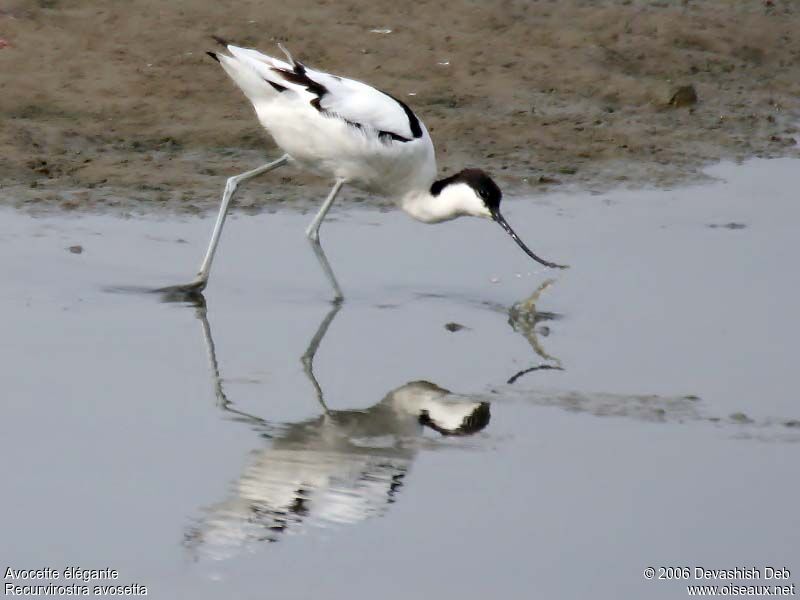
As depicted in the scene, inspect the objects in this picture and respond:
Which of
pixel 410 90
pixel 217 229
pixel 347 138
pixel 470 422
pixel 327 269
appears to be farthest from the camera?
pixel 410 90

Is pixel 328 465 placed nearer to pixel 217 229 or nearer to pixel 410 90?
pixel 217 229

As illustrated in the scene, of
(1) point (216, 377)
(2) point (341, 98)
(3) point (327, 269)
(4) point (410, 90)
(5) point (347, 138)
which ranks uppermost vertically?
(2) point (341, 98)

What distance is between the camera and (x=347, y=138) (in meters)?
6.96

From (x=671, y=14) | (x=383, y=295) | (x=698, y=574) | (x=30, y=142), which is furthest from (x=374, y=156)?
(x=671, y=14)

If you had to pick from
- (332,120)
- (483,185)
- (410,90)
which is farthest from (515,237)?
(410,90)

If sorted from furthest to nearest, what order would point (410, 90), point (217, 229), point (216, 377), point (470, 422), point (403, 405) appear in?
point (410, 90), point (217, 229), point (216, 377), point (403, 405), point (470, 422)

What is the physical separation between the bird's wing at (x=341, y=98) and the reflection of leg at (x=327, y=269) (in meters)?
0.59

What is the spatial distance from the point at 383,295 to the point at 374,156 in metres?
0.61

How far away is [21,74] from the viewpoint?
937 cm

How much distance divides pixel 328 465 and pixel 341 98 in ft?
7.61

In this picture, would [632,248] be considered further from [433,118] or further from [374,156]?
[433,118]

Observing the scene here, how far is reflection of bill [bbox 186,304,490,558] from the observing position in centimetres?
463

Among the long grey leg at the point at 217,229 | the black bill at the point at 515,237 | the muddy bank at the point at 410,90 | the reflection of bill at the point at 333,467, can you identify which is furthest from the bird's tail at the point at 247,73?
the reflection of bill at the point at 333,467

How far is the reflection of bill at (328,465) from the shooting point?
4.63 m
